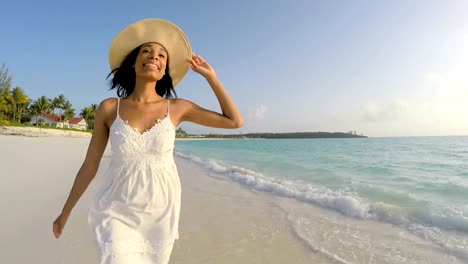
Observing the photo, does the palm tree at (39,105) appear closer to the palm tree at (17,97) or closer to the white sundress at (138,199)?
the palm tree at (17,97)

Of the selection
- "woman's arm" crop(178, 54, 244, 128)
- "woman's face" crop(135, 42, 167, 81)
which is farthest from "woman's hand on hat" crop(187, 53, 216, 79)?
"woman's face" crop(135, 42, 167, 81)

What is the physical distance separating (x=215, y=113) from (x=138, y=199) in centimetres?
68

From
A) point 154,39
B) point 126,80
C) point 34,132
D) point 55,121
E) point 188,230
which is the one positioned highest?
point 55,121

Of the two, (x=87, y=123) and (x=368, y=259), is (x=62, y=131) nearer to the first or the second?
(x=87, y=123)

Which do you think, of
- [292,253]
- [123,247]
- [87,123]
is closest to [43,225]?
[292,253]

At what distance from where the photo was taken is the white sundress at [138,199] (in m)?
1.70

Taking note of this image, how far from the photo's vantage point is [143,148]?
5.89ft

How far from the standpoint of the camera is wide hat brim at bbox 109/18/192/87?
2092 mm

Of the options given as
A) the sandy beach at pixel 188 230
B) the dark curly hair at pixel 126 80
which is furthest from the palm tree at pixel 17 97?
the dark curly hair at pixel 126 80

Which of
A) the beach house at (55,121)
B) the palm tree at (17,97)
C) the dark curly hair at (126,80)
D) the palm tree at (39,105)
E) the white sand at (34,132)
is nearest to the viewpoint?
the dark curly hair at (126,80)

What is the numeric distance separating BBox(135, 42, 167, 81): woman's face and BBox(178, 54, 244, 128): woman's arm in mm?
239

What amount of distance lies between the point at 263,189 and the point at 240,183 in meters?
1.32

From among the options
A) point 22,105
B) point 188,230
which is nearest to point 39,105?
point 22,105

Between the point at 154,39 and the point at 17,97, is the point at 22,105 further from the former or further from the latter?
the point at 154,39
